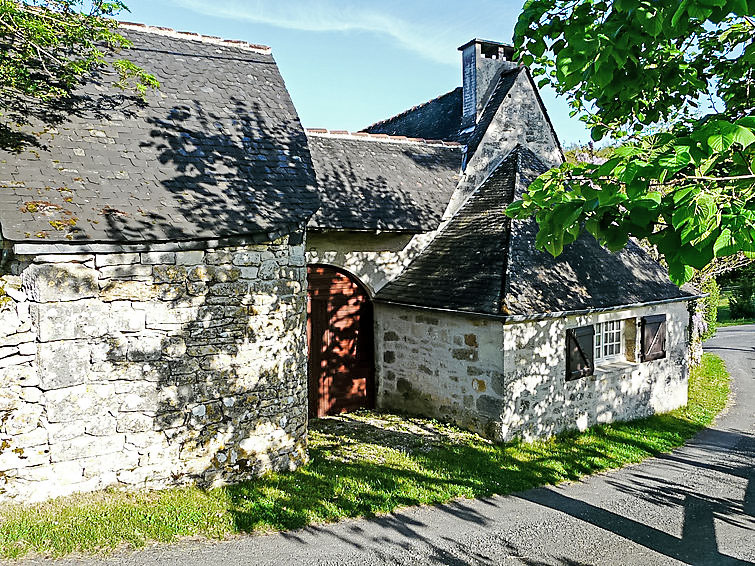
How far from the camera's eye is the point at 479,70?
13523 millimetres

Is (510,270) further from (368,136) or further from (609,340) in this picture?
(368,136)

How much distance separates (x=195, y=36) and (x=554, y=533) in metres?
9.64

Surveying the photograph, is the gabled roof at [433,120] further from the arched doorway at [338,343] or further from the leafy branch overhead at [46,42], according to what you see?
the leafy branch overhead at [46,42]

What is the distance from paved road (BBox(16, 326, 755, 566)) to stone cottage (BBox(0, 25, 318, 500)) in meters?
1.57

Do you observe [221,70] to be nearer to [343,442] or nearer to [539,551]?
[343,442]

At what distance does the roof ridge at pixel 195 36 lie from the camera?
970 centimetres

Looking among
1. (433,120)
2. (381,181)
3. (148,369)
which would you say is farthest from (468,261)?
(433,120)

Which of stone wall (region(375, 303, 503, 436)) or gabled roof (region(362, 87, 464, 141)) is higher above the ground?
gabled roof (region(362, 87, 464, 141))

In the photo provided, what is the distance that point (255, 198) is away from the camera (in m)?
7.77

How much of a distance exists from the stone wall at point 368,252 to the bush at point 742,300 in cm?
2954

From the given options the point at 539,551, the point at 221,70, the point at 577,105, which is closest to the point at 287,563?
the point at 539,551

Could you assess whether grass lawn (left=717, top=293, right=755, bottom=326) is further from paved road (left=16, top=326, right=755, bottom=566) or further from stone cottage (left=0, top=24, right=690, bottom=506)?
paved road (left=16, top=326, right=755, bottom=566)

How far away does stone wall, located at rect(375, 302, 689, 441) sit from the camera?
367 inches

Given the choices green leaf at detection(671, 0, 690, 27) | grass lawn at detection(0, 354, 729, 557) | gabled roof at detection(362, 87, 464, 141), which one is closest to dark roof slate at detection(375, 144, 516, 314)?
gabled roof at detection(362, 87, 464, 141)
